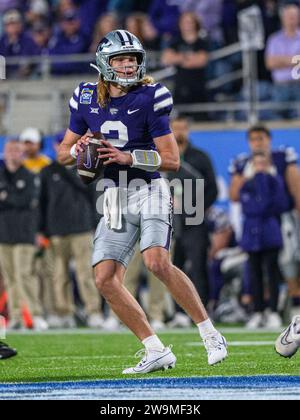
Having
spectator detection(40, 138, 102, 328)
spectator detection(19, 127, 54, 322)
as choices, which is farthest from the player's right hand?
spectator detection(19, 127, 54, 322)

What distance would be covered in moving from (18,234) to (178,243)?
1.65 m

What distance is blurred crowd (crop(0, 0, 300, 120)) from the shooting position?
14.3m

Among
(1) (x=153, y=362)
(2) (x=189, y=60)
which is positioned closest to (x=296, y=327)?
(1) (x=153, y=362)

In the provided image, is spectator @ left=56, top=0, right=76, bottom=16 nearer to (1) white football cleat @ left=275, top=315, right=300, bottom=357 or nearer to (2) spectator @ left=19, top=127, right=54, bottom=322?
(2) spectator @ left=19, top=127, right=54, bottom=322

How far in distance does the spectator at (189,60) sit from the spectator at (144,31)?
31.7 inches

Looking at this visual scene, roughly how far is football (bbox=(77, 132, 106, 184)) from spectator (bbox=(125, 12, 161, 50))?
8.36 metres

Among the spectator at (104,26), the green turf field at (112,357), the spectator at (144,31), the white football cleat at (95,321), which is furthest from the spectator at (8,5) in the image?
the green turf field at (112,357)

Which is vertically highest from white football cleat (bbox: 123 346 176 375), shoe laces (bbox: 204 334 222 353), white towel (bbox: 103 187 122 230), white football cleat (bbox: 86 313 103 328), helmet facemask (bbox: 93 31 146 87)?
helmet facemask (bbox: 93 31 146 87)

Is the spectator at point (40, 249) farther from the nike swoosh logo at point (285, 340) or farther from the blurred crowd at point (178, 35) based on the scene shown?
the nike swoosh logo at point (285, 340)

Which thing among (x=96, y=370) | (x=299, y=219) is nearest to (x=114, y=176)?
(x=96, y=370)

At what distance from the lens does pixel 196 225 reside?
1223 centimetres

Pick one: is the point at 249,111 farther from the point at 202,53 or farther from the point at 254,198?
the point at 254,198

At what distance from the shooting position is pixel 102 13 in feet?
54.7

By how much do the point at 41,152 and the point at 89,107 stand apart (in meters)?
6.91
